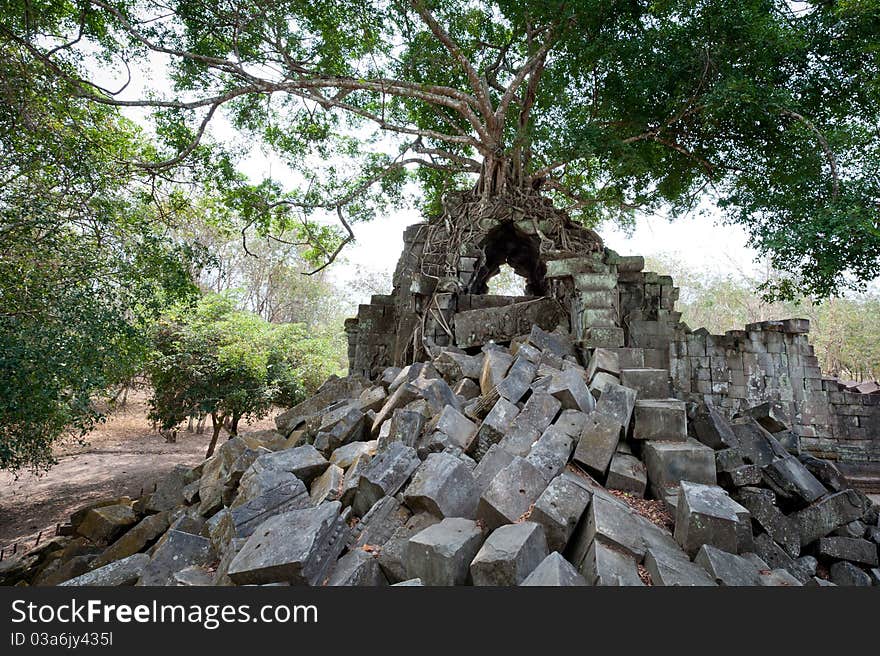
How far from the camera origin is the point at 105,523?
5.09m

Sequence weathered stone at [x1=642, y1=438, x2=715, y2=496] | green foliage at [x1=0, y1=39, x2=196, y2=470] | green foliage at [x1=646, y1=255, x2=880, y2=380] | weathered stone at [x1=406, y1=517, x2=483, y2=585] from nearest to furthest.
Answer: weathered stone at [x1=406, y1=517, x2=483, y2=585], weathered stone at [x1=642, y1=438, x2=715, y2=496], green foliage at [x1=0, y1=39, x2=196, y2=470], green foliage at [x1=646, y1=255, x2=880, y2=380]

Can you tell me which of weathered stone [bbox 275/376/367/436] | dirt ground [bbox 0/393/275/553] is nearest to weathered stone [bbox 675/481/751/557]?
weathered stone [bbox 275/376/367/436]

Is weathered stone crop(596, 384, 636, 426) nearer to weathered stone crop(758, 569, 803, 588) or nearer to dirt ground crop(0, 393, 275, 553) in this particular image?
weathered stone crop(758, 569, 803, 588)

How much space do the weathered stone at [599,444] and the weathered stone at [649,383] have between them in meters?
0.76

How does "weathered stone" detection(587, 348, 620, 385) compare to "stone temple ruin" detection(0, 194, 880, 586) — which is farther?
"weathered stone" detection(587, 348, 620, 385)

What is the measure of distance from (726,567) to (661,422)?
1251 mm

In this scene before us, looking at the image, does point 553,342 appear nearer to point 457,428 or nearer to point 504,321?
point 504,321

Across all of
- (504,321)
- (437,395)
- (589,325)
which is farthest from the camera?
(504,321)

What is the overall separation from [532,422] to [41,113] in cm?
630

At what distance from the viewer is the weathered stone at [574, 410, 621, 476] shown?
320cm

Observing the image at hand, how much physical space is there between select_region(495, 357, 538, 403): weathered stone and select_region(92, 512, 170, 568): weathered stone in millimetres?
3456

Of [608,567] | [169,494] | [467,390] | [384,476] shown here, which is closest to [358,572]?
[384,476]

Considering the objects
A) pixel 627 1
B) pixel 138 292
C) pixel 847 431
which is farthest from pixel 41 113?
pixel 847 431

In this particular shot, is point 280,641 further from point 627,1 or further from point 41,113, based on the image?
point 627,1
